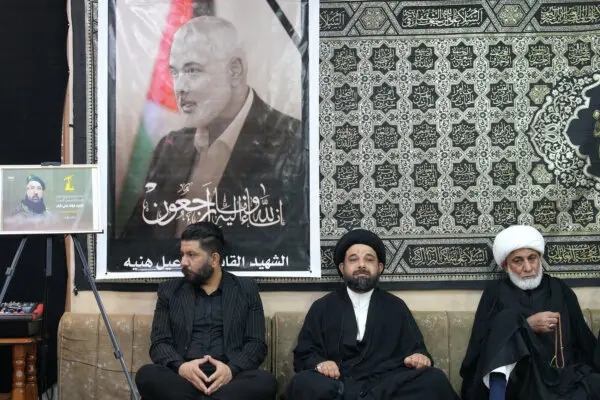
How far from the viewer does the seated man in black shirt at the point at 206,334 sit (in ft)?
9.95

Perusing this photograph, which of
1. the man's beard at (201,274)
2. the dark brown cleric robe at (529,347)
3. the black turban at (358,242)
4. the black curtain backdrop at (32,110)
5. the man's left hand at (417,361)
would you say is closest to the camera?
the dark brown cleric robe at (529,347)

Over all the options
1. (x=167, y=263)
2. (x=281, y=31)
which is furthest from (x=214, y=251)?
(x=281, y=31)

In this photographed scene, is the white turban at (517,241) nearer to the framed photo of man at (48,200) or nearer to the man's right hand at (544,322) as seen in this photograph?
the man's right hand at (544,322)

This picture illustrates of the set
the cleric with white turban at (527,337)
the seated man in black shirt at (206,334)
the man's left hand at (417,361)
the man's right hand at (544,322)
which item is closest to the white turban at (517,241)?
the cleric with white turban at (527,337)

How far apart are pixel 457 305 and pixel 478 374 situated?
0.64 m

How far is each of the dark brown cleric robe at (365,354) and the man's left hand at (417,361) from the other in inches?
1.0

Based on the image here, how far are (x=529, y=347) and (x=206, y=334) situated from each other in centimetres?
149

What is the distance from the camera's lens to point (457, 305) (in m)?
3.67

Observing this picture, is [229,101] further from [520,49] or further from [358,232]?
[520,49]

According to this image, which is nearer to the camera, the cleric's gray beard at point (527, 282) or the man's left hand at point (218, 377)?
the man's left hand at point (218, 377)

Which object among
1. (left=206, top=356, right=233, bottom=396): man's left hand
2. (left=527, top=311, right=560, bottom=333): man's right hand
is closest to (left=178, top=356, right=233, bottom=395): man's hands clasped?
(left=206, top=356, right=233, bottom=396): man's left hand

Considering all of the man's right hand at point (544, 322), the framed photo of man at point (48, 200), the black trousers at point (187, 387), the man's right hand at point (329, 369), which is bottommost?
the black trousers at point (187, 387)

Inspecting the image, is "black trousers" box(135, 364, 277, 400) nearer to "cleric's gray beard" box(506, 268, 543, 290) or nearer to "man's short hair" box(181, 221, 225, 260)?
"man's short hair" box(181, 221, 225, 260)

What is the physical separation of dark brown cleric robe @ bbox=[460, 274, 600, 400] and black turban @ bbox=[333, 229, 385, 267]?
1.89 feet
